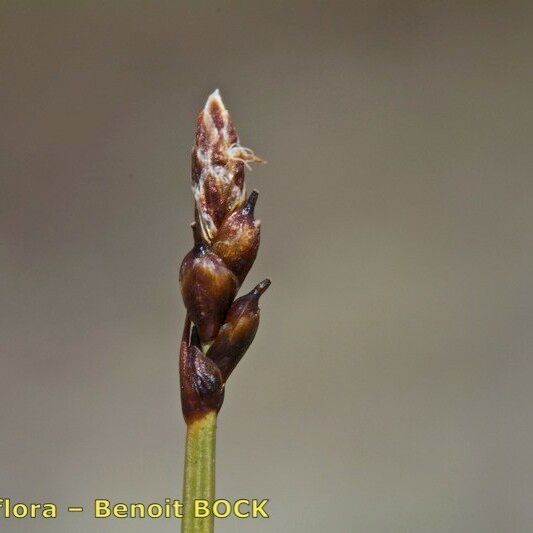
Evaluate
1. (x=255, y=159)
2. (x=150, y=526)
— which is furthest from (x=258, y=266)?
(x=255, y=159)

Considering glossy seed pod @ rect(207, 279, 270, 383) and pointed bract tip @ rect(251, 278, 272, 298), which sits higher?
pointed bract tip @ rect(251, 278, 272, 298)

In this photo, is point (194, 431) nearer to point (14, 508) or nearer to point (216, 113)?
point (216, 113)

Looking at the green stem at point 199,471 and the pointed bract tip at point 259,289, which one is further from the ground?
the pointed bract tip at point 259,289

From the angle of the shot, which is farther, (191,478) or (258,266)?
(258,266)

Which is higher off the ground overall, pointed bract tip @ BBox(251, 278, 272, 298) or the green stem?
pointed bract tip @ BBox(251, 278, 272, 298)

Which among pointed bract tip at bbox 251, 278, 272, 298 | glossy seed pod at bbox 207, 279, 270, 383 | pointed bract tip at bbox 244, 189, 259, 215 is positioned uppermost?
pointed bract tip at bbox 244, 189, 259, 215
